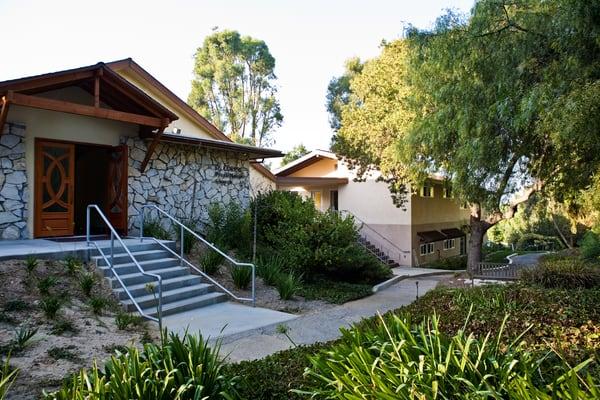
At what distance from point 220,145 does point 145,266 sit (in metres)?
5.18

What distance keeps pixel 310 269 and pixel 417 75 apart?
570 cm

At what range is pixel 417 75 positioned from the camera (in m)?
11.8

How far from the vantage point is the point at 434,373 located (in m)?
2.69

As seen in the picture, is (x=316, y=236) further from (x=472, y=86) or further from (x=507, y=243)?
(x=507, y=243)

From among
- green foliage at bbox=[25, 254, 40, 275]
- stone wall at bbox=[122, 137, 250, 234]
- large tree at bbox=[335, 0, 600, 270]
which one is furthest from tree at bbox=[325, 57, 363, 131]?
green foliage at bbox=[25, 254, 40, 275]

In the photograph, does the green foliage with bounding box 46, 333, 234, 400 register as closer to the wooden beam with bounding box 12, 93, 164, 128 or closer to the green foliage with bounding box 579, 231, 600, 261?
the wooden beam with bounding box 12, 93, 164, 128

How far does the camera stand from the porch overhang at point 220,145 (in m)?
12.1

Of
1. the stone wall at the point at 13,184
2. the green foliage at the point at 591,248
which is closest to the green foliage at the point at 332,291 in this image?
the stone wall at the point at 13,184

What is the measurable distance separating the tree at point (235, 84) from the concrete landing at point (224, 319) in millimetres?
24223

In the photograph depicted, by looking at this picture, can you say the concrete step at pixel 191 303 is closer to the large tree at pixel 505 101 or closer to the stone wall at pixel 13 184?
the stone wall at pixel 13 184

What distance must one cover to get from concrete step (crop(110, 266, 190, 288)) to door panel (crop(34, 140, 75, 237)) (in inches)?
123

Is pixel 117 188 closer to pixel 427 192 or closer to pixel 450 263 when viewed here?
pixel 427 192

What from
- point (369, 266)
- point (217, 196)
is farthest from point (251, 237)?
point (369, 266)

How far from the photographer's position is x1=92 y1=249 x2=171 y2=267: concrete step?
28.3ft
